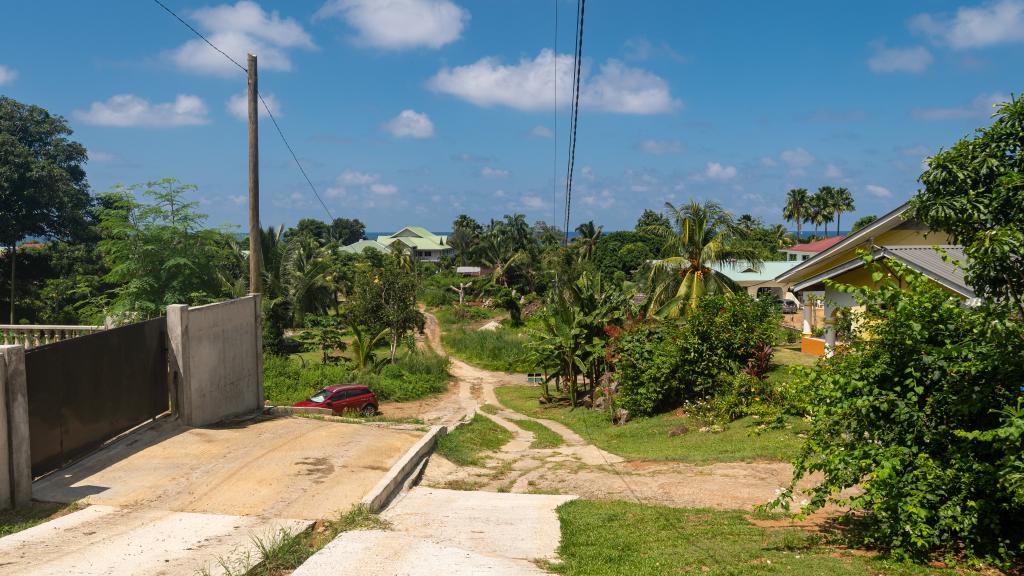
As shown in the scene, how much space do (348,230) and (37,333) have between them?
454 feet

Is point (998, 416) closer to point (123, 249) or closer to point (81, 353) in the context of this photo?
point (81, 353)

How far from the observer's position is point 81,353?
11.4 metres

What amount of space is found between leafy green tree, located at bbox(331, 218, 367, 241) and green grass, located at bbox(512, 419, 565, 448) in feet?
395

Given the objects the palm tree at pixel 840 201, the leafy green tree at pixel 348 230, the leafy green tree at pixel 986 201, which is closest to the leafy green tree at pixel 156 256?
the leafy green tree at pixel 986 201

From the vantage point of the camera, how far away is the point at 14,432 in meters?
9.32

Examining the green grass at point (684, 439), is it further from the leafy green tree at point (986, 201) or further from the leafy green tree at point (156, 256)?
the leafy green tree at point (156, 256)

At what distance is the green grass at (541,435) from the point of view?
61.5ft

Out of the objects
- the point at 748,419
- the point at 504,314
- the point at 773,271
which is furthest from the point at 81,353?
the point at 504,314

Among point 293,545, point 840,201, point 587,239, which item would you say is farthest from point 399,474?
point 840,201

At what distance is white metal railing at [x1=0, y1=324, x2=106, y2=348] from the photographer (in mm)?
13383

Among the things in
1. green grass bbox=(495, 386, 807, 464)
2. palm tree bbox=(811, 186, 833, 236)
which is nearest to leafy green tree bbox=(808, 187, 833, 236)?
palm tree bbox=(811, 186, 833, 236)

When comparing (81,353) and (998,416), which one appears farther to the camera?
(81,353)

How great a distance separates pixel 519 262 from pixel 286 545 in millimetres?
66551

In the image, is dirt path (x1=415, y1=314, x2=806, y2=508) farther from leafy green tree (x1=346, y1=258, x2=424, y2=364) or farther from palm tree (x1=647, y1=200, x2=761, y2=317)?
leafy green tree (x1=346, y1=258, x2=424, y2=364)
